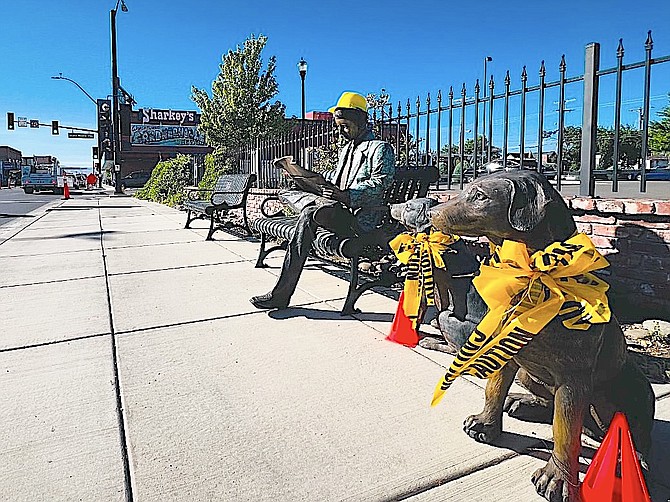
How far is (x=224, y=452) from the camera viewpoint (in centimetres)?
234

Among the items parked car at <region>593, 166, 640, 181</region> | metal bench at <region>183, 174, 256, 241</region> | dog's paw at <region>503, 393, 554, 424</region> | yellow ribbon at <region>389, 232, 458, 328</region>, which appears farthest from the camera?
metal bench at <region>183, 174, 256, 241</region>

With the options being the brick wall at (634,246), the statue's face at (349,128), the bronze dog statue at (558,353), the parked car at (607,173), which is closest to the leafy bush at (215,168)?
the parked car at (607,173)

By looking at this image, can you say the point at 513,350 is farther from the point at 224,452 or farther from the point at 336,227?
the point at 336,227

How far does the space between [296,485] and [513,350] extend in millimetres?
976

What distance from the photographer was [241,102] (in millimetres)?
19859

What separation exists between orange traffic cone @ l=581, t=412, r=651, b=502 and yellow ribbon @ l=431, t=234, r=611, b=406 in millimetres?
391

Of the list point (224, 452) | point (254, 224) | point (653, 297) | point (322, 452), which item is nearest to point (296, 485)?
point (322, 452)

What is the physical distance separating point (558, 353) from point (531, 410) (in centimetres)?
86

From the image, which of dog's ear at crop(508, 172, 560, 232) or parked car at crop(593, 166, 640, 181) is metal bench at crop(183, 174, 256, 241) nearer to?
parked car at crop(593, 166, 640, 181)

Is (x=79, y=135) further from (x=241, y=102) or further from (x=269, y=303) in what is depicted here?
(x=269, y=303)

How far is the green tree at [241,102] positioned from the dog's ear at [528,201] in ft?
59.8

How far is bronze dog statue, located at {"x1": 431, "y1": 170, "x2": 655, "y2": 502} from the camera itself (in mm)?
1826

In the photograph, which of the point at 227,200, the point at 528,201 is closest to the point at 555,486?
the point at 528,201

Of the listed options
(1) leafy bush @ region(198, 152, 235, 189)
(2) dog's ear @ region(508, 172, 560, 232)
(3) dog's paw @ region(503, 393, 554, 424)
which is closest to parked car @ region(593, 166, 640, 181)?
(3) dog's paw @ region(503, 393, 554, 424)
